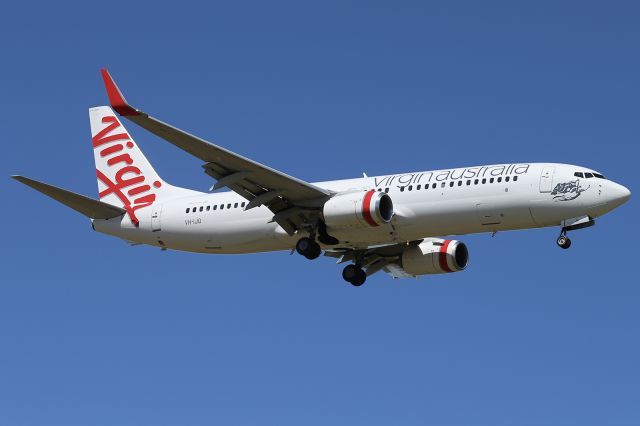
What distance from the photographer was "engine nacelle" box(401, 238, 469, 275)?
170ft

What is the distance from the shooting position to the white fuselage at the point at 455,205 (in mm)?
45656

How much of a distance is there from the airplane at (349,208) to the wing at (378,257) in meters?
0.04

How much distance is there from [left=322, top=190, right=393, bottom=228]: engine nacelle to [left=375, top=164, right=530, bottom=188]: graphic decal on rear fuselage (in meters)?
1.48

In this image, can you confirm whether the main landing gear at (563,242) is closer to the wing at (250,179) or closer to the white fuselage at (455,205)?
the white fuselage at (455,205)

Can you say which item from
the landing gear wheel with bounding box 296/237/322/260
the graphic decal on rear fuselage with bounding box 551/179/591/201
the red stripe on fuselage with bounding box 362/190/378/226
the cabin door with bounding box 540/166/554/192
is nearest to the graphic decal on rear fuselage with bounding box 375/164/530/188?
the cabin door with bounding box 540/166/554/192

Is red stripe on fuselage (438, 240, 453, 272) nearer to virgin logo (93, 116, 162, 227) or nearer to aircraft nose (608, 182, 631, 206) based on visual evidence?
aircraft nose (608, 182, 631, 206)

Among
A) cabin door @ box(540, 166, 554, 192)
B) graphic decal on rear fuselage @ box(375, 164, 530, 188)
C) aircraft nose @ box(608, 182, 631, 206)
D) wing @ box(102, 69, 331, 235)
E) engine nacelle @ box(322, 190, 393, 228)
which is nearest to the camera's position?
wing @ box(102, 69, 331, 235)

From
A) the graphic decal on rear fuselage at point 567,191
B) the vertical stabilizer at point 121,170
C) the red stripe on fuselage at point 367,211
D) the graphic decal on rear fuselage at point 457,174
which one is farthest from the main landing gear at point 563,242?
the vertical stabilizer at point 121,170

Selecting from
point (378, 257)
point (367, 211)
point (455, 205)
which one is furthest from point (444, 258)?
point (367, 211)

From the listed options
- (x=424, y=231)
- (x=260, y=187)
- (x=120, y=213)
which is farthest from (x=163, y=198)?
(x=424, y=231)

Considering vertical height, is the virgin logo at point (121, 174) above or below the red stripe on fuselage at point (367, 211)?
above

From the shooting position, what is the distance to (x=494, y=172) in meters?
46.6

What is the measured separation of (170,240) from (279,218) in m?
5.68

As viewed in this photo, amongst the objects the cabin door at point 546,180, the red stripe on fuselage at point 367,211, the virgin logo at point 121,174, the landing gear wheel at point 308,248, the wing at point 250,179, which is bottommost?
the landing gear wheel at point 308,248
